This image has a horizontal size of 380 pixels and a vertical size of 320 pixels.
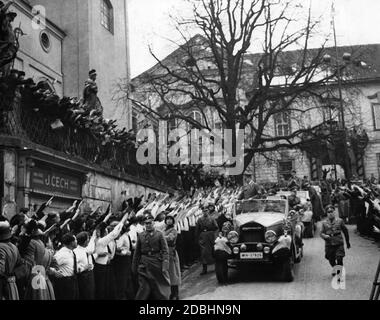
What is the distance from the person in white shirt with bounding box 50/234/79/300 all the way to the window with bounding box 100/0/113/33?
21157 mm

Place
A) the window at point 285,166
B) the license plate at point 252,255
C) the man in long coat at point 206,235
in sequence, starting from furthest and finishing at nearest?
the window at point 285,166 → the man in long coat at point 206,235 → the license plate at point 252,255

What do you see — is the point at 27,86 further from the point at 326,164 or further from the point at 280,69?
the point at 326,164

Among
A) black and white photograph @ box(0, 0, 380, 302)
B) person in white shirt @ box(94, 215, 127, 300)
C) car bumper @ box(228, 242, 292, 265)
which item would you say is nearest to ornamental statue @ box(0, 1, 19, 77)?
black and white photograph @ box(0, 0, 380, 302)

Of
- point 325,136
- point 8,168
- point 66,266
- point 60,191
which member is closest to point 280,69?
point 325,136

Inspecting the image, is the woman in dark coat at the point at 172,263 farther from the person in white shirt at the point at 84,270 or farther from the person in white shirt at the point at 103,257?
the person in white shirt at the point at 84,270

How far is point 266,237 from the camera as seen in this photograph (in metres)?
12.7

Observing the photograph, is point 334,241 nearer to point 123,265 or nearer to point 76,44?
point 123,265

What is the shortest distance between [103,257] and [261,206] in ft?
18.5

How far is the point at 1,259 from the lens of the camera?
23.1 feet

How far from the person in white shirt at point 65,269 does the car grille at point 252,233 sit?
519 cm

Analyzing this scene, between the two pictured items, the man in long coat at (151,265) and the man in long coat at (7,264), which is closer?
the man in long coat at (7,264)

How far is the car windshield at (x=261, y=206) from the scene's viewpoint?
14305 mm

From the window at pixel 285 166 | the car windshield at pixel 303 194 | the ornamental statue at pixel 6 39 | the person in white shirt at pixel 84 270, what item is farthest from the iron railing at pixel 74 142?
the window at pixel 285 166

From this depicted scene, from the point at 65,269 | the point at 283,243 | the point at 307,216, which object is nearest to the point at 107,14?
the point at 307,216
